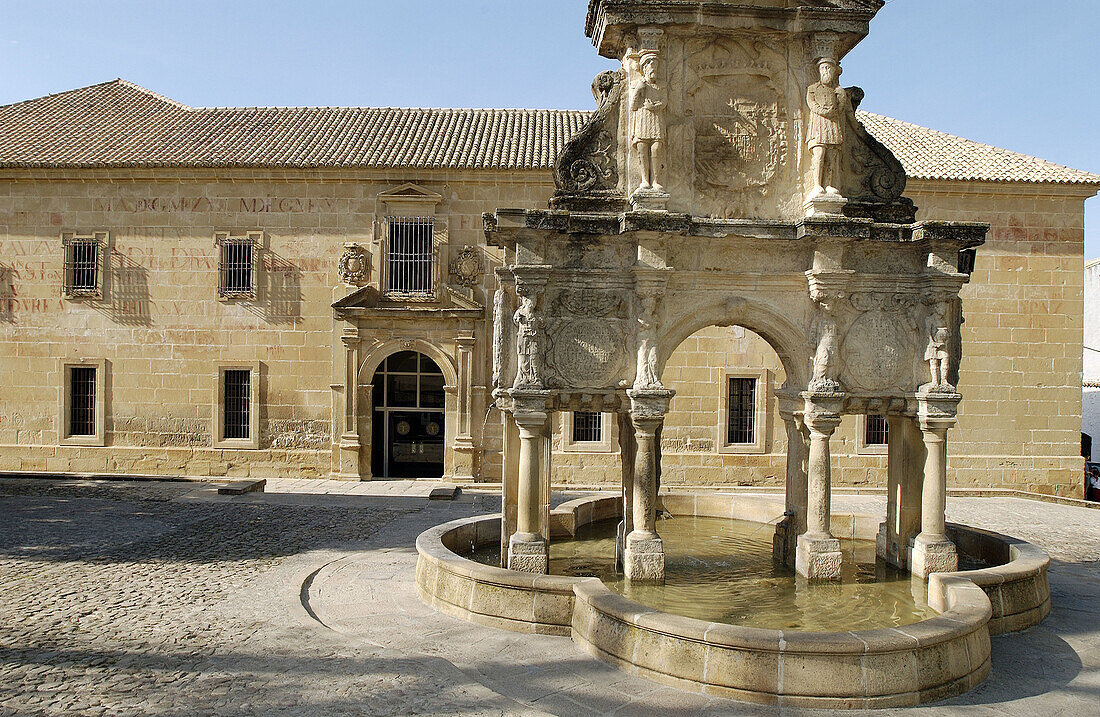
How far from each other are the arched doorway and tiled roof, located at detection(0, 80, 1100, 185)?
510 centimetres

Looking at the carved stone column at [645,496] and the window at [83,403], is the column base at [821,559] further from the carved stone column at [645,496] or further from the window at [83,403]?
the window at [83,403]

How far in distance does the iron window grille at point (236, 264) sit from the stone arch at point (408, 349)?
3.40 meters

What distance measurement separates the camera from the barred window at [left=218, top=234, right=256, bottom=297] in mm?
19797

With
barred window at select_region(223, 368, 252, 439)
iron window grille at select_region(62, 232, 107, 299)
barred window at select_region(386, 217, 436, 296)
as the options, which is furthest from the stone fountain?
iron window grille at select_region(62, 232, 107, 299)

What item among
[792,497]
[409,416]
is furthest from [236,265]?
[792,497]

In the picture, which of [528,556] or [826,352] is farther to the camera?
[826,352]

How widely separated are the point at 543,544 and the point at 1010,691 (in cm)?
425

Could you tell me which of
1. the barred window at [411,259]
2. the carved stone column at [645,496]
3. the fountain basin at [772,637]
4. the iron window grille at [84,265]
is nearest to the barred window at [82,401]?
the iron window grille at [84,265]

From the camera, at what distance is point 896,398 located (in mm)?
8734

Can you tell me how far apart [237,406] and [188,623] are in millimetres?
13321

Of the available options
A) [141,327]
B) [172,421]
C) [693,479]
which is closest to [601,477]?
[693,479]

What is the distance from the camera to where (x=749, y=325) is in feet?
29.0

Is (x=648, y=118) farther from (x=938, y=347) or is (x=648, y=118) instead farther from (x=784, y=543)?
(x=784, y=543)

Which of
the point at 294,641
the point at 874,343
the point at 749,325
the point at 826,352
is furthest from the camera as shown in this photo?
the point at 749,325
